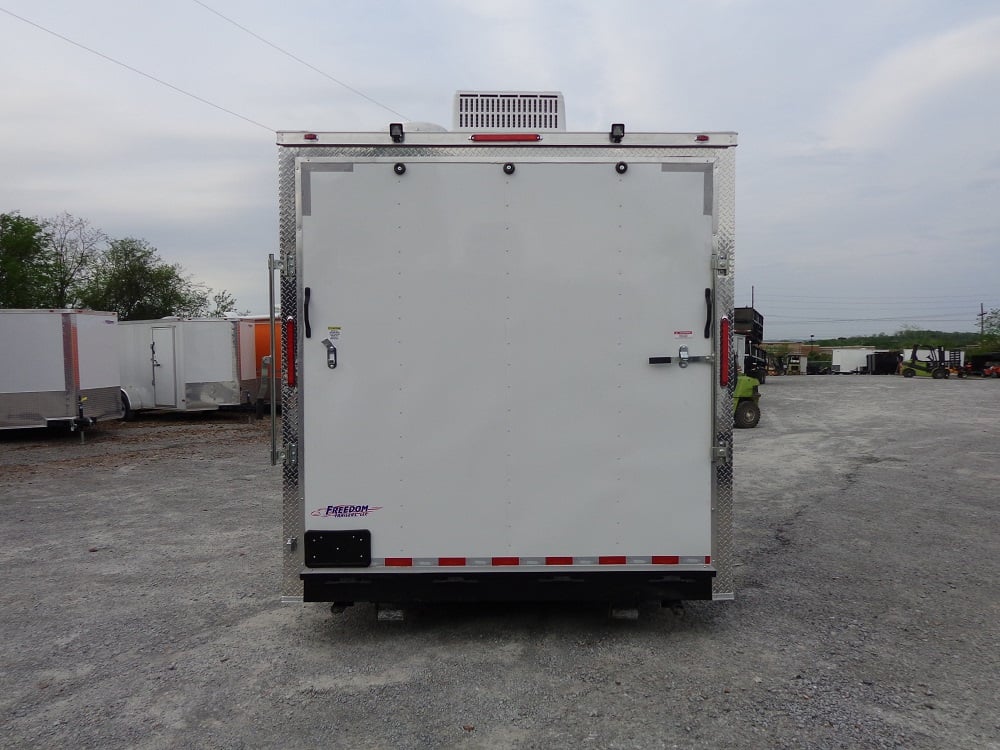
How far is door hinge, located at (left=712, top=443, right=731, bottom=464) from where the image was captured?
410 centimetres

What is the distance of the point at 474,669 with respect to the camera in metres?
3.98

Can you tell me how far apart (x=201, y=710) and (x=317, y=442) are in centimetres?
147

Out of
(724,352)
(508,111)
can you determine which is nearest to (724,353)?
(724,352)

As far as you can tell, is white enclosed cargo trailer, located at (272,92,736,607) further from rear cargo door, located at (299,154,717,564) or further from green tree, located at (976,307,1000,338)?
green tree, located at (976,307,1000,338)

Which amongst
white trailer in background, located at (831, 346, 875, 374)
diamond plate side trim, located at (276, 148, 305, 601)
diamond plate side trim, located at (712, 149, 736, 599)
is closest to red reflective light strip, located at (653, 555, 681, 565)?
diamond plate side trim, located at (712, 149, 736, 599)

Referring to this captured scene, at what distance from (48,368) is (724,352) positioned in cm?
1444

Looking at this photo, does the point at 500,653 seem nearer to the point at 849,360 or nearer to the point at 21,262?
the point at 21,262

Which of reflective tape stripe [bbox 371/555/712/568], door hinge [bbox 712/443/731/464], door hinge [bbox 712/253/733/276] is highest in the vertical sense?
door hinge [bbox 712/253/733/276]

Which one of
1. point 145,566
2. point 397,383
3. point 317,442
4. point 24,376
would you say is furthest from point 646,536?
point 24,376

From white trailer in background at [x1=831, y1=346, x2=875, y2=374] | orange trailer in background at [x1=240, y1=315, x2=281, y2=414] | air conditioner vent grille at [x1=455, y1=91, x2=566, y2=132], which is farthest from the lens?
white trailer in background at [x1=831, y1=346, x2=875, y2=374]

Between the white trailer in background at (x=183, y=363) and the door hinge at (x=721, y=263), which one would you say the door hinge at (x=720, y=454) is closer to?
the door hinge at (x=721, y=263)

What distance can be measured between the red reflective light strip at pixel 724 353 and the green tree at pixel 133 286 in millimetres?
35507

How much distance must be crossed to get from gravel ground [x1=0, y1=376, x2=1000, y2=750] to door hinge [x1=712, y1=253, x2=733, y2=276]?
86.5 inches

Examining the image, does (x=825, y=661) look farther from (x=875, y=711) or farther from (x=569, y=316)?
(x=569, y=316)
